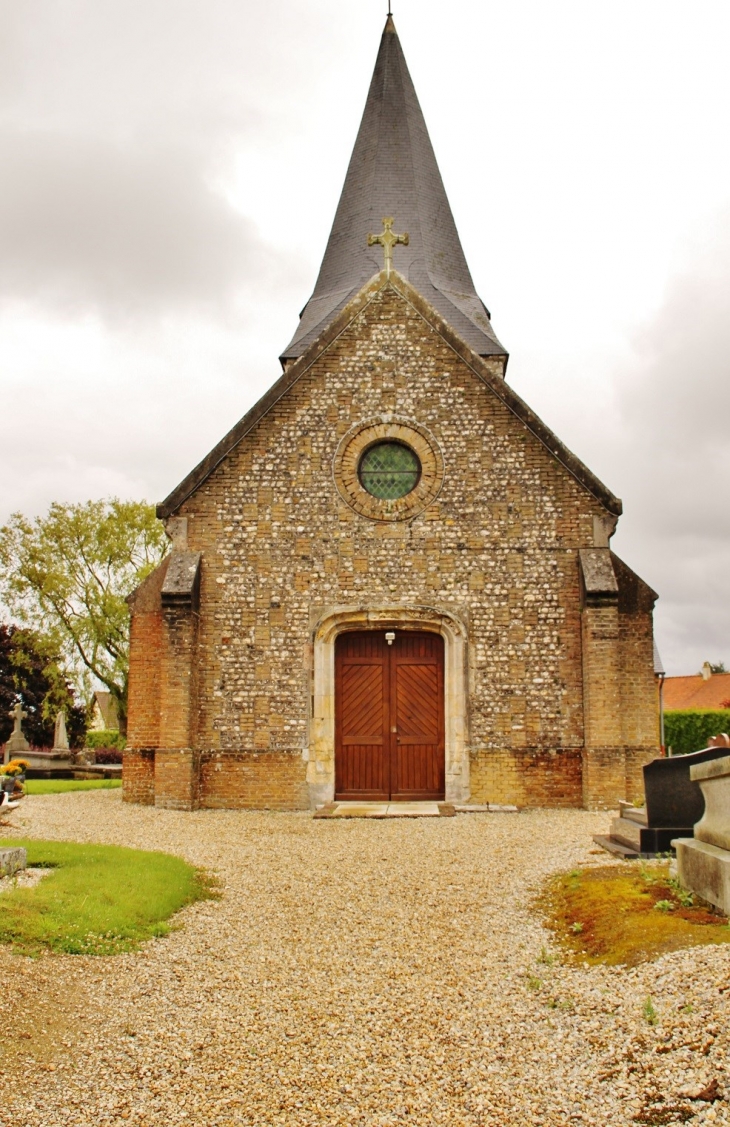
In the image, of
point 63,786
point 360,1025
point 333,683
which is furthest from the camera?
point 63,786

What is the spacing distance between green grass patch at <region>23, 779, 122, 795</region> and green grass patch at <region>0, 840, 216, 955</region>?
10044mm

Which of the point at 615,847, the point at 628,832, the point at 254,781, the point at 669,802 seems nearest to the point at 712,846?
the point at 669,802

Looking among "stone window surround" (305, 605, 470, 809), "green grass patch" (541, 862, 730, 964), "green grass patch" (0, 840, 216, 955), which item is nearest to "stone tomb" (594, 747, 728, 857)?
"green grass patch" (541, 862, 730, 964)

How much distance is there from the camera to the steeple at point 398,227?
75.8 ft

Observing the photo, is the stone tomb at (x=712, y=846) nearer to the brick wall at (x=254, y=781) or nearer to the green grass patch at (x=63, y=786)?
the brick wall at (x=254, y=781)

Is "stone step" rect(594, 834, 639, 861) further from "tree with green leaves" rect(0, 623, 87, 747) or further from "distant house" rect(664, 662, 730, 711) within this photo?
"distant house" rect(664, 662, 730, 711)

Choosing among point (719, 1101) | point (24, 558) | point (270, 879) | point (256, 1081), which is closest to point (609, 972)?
point (719, 1101)

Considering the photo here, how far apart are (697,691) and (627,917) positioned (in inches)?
1983

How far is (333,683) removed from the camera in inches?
619

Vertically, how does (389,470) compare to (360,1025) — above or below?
above

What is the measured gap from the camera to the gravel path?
4191 millimetres

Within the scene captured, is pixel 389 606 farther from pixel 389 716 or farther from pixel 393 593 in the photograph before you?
pixel 389 716

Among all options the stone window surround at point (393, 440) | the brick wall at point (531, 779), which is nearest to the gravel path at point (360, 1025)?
the brick wall at point (531, 779)

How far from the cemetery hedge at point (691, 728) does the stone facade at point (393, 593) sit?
62.8 ft
